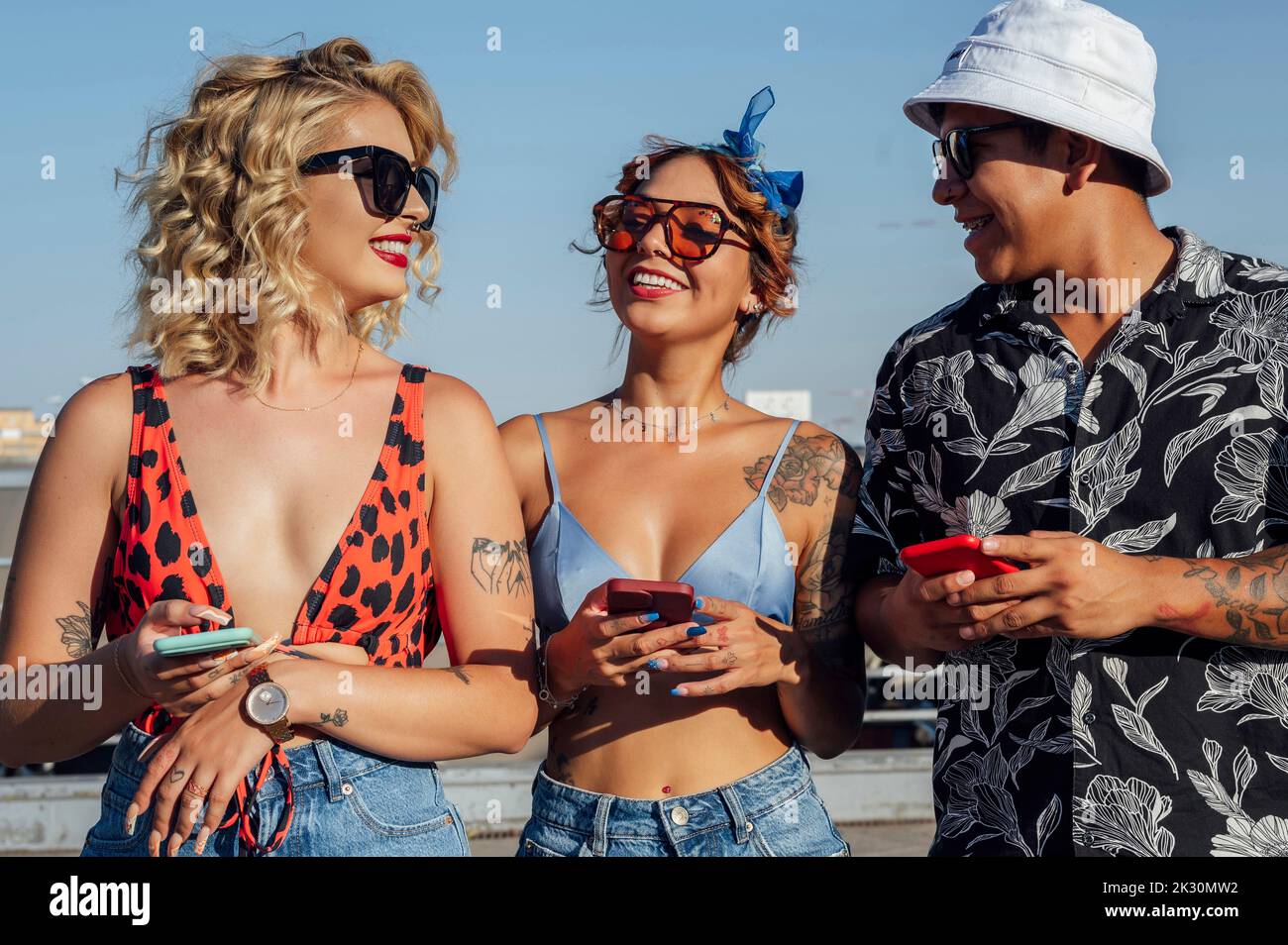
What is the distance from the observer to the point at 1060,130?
3.07 metres

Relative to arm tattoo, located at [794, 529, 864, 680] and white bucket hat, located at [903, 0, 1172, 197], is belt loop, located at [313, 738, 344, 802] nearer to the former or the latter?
arm tattoo, located at [794, 529, 864, 680]

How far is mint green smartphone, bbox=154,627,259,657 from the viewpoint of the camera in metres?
2.27

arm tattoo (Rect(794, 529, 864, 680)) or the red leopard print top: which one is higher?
the red leopard print top

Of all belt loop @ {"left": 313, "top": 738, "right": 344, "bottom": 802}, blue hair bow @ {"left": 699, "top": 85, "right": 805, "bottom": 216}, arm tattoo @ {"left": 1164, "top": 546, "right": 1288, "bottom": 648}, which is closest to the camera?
belt loop @ {"left": 313, "top": 738, "right": 344, "bottom": 802}

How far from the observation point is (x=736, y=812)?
3145 mm

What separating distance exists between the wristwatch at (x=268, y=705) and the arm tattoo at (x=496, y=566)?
487mm

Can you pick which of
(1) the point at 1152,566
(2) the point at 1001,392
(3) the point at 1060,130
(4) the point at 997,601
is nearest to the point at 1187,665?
(1) the point at 1152,566

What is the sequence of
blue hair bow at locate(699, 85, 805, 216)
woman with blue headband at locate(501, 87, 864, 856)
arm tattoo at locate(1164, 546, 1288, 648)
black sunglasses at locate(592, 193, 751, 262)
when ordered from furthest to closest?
blue hair bow at locate(699, 85, 805, 216), black sunglasses at locate(592, 193, 751, 262), woman with blue headband at locate(501, 87, 864, 856), arm tattoo at locate(1164, 546, 1288, 648)

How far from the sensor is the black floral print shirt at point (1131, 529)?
8.96 feet

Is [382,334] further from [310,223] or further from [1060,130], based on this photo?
[1060,130]

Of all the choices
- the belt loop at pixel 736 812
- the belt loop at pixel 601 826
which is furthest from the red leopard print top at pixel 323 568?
the belt loop at pixel 736 812

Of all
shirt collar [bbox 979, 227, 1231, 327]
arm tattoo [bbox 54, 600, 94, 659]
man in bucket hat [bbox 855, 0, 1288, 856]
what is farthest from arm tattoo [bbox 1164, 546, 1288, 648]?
arm tattoo [bbox 54, 600, 94, 659]

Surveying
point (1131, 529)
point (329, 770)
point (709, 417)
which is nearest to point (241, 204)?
point (329, 770)

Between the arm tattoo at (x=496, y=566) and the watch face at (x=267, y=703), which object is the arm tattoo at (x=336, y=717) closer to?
the watch face at (x=267, y=703)
